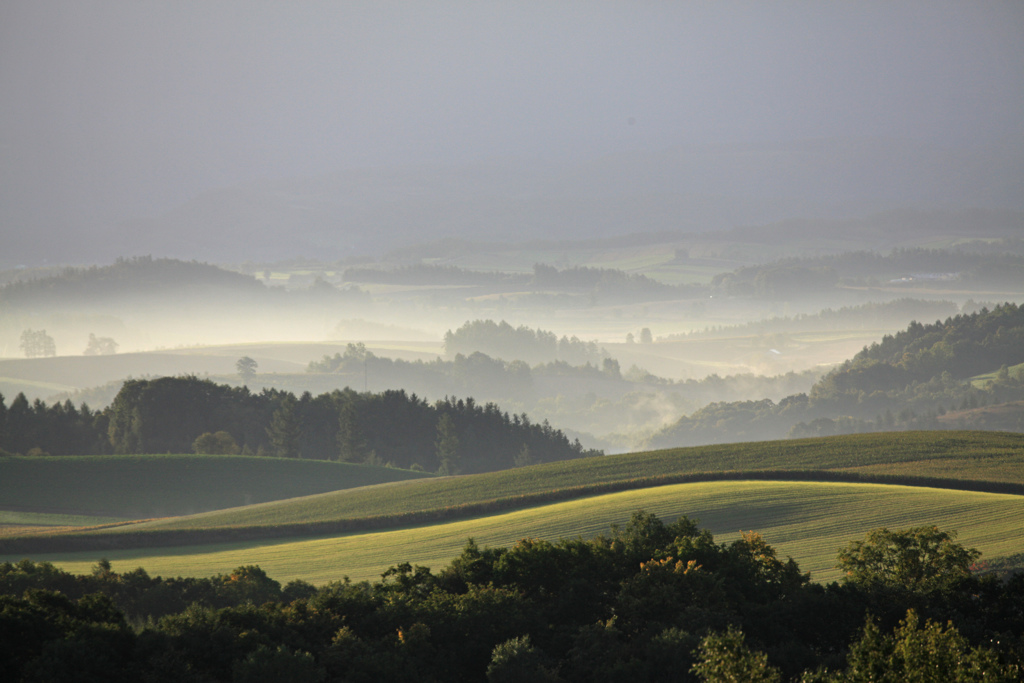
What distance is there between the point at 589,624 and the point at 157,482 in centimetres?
6878

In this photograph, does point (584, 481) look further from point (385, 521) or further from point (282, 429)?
point (282, 429)

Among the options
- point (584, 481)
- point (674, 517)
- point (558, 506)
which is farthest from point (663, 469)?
point (674, 517)

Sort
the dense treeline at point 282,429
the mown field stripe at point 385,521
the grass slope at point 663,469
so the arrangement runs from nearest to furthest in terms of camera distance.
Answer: the mown field stripe at point 385,521 → the grass slope at point 663,469 → the dense treeline at point 282,429

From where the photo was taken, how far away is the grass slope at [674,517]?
144ft

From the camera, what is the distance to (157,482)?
274 ft

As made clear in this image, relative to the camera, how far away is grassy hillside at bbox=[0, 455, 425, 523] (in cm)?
7625

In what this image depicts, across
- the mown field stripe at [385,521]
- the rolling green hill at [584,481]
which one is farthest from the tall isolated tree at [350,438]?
the mown field stripe at [385,521]

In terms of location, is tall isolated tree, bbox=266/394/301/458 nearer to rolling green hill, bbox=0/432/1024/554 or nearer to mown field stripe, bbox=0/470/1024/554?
rolling green hill, bbox=0/432/1024/554

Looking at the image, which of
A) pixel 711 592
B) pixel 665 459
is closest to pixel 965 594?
pixel 711 592

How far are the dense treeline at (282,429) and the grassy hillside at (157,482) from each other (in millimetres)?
25416

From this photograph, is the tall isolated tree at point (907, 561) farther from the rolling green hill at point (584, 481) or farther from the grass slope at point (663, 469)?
the grass slope at point (663, 469)

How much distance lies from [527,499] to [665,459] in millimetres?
15880

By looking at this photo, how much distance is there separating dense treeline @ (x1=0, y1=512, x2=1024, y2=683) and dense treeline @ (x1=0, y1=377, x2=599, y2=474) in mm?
95853

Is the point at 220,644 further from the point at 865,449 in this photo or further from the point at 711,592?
the point at 865,449
